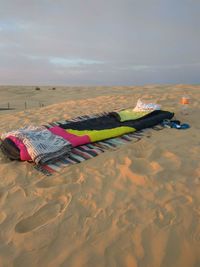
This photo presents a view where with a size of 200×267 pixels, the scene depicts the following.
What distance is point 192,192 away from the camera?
3.35 m

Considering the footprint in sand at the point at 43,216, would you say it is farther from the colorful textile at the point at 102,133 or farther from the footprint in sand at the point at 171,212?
the colorful textile at the point at 102,133

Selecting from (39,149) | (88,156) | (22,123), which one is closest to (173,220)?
(88,156)

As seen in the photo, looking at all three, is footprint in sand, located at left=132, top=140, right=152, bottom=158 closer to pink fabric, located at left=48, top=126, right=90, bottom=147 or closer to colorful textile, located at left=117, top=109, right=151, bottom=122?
pink fabric, located at left=48, top=126, right=90, bottom=147

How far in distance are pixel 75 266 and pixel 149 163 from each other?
203 cm

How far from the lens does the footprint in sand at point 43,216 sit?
3.08 metres

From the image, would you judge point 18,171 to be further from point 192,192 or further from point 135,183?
point 192,192

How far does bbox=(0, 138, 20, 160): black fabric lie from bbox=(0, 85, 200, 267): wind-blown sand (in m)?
0.10

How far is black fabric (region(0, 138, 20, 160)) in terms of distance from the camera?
15.4 feet

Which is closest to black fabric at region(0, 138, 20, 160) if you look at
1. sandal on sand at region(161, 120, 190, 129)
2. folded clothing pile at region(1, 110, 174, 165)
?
folded clothing pile at region(1, 110, 174, 165)

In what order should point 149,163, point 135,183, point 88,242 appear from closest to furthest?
point 88,242, point 135,183, point 149,163

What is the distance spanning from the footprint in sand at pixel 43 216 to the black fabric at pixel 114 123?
2.55 meters

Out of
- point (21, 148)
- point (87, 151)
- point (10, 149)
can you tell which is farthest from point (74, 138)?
point (10, 149)

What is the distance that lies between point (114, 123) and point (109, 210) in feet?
10.4

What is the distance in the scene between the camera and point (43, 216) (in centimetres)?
322
